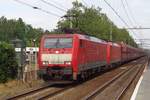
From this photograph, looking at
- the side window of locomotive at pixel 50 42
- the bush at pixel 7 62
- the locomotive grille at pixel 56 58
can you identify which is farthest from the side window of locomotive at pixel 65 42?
the bush at pixel 7 62

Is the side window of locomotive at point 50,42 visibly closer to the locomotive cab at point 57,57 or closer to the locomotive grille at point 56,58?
the locomotive cab at point 57,57

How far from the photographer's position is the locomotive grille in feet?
78.5

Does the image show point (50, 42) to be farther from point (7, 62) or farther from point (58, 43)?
point (7, 62)

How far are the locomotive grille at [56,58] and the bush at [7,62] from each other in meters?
1.88

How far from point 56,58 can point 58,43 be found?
0.95m

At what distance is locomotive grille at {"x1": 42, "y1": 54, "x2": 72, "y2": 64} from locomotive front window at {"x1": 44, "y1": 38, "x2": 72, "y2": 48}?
60 cm

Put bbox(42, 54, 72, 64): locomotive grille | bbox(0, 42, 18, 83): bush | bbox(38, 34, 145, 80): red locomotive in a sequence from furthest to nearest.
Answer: bbox(0, 42, 18, 83): bush → bbox(42, 54, 72, 64): locomotive grille → bbox(38, 34, 145, 80): red locomotive

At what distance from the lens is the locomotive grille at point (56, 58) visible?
23.9 meters

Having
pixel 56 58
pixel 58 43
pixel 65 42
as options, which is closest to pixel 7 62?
pixel 56 58

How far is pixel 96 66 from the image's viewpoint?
105 ft

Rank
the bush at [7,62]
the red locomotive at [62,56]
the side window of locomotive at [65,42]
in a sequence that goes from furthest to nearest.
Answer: the side window of locomotive at [65,42], the bush at [7,62], the red locomotive at [62,56]

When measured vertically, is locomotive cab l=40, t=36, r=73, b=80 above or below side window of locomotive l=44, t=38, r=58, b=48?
below

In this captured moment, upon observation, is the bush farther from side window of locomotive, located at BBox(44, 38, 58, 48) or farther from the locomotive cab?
side window of locomotive, located at BBox(44, 38, 58, 48)

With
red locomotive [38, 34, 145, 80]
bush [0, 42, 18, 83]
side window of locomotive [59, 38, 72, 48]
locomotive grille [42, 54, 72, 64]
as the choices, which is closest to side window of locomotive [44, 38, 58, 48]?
red locomotive [38, 34, 145, 80]
